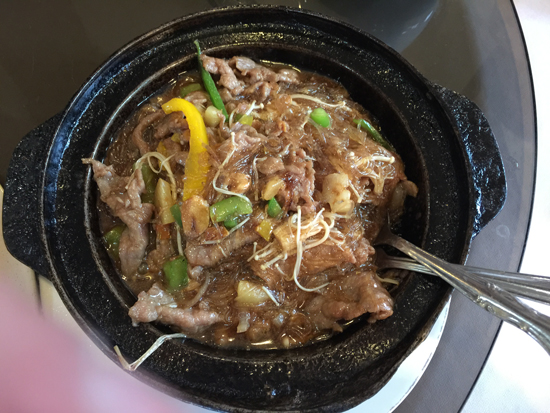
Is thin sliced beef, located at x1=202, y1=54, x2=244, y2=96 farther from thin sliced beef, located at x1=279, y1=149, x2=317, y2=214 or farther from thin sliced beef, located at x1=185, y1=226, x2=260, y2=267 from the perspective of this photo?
thin sliced beef, located at x1=185, y1=226, x2=260, y2=267

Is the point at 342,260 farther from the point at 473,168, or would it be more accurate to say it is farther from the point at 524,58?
the point at 524,58

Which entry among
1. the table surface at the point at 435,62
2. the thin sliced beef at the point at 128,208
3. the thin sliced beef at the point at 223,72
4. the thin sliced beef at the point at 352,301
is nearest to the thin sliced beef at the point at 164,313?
the thin sliced beef at the point at 128,208

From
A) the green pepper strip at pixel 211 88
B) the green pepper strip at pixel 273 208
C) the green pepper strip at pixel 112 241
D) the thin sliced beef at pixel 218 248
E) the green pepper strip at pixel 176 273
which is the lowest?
the green pepper strip at pixel 176 273

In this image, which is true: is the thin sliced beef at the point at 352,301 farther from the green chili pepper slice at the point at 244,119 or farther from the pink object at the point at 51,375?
the pink object at the point at 51,375

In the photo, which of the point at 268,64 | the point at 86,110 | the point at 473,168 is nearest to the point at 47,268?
the point at 86,110

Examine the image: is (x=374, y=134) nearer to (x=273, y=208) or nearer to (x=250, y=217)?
(x=273, y=208)

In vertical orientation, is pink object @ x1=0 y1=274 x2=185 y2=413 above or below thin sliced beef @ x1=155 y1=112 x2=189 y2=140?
below

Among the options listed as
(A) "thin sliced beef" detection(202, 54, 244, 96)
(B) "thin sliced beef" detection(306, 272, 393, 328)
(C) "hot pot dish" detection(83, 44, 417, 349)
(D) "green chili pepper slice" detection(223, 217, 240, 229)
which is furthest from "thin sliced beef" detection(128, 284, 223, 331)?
(A) "thin sliced beef" detection(202, 54, 244, 96)
